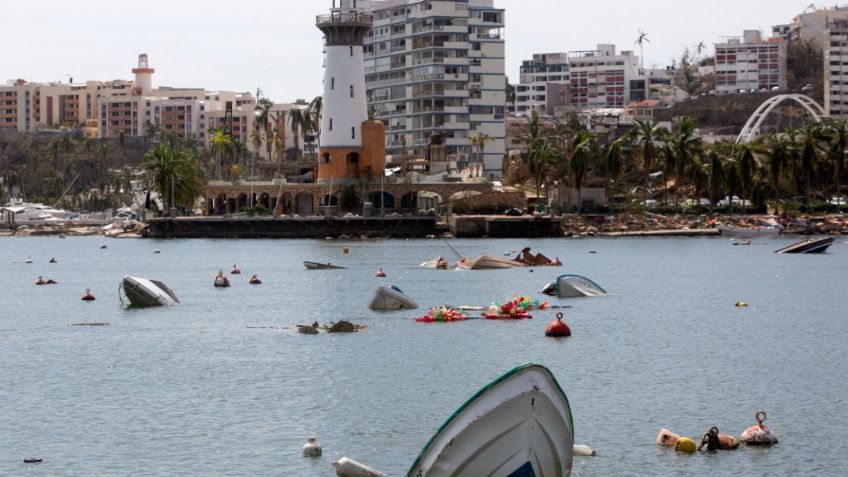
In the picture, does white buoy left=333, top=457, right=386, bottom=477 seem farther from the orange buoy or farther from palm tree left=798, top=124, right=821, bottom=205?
palm tree left=798, top=124, right=821, bottom=205

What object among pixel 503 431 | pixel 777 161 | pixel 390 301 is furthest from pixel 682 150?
pixel 503 431

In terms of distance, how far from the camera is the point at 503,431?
91.1ft

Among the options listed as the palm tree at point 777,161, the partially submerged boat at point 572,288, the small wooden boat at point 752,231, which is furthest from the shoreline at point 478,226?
the partially submerged boat at point 572,288

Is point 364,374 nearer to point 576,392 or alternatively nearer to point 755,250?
point 576,392

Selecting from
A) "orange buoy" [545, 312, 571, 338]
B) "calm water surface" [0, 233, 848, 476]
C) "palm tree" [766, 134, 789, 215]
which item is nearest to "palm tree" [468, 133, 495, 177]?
"palm tree" [766, 134, 789, 215]

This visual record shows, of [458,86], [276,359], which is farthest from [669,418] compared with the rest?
[458,86]

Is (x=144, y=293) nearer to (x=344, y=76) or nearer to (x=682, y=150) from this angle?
(x=344, y=76)

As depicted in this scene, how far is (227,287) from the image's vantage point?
87875 mm

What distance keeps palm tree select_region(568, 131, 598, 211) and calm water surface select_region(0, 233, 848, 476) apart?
55959 millimetres

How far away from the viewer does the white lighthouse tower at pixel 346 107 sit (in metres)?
146

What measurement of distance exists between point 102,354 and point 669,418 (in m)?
24.1

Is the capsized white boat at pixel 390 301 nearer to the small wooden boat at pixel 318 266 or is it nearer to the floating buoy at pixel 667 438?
the small wooden boat at pixel 318 266

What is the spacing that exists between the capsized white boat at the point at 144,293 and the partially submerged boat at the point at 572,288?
20101 mm

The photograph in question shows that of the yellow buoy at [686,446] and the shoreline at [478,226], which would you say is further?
the shoreline at [478,226]
